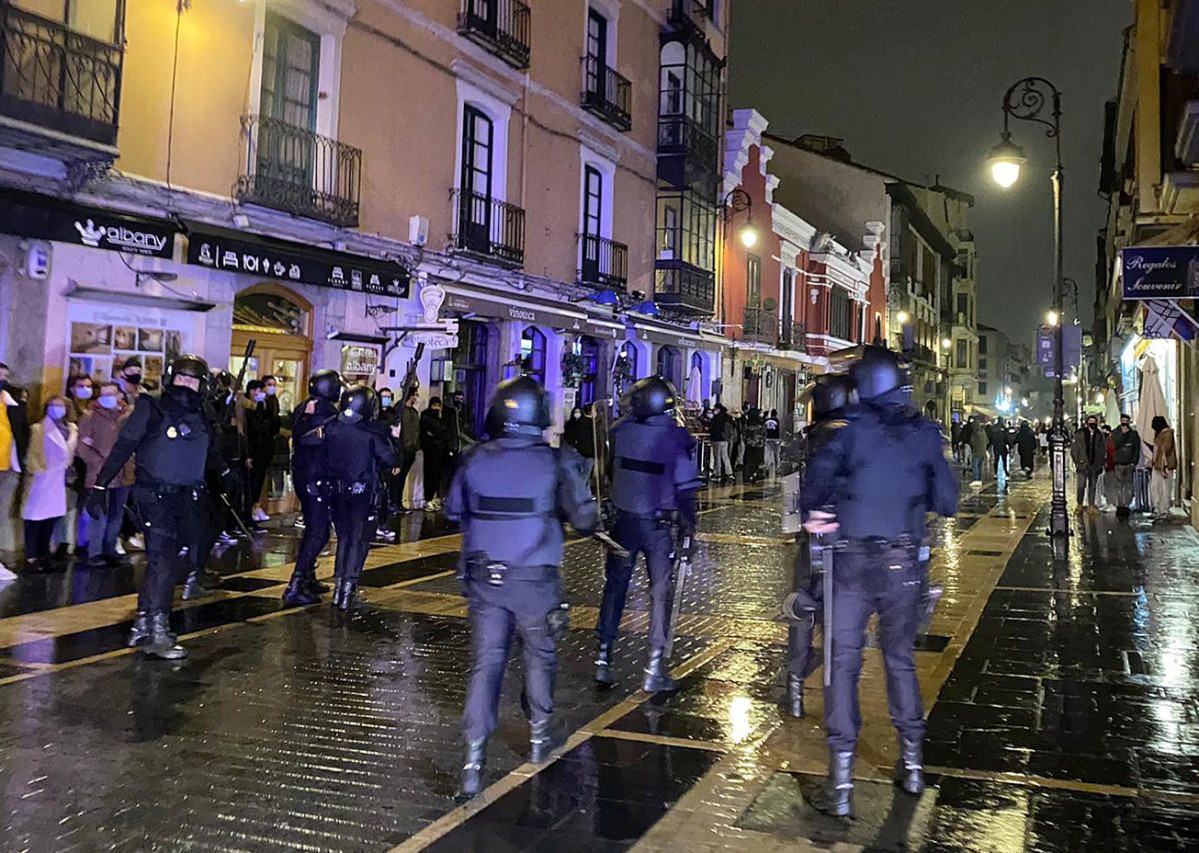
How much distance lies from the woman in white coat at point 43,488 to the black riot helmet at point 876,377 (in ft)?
28.7

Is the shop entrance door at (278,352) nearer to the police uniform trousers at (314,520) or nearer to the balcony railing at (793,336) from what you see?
the police uniform trousers at (314,520)

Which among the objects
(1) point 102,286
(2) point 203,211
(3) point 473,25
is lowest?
(1) point 102,286

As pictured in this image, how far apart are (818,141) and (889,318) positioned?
35.0 ft

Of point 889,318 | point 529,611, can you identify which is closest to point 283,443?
point 529,611

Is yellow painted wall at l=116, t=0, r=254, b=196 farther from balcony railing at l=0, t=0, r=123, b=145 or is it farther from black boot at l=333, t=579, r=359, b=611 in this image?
black boot at l=333, t=579, r=359, b=611

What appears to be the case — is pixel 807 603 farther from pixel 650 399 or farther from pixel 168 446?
pixel 168 446

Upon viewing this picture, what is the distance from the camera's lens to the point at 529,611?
15.6 ft

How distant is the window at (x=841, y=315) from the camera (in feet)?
139

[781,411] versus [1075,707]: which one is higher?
[781,411]

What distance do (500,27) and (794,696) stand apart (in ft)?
54.8

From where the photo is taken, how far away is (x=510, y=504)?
4.72m

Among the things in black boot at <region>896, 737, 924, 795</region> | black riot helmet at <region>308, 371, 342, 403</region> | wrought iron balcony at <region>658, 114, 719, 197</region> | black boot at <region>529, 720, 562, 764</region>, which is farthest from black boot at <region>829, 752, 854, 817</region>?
wrought iron balcony at <region>658, 114, 719, 197</region>

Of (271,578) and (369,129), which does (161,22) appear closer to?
(369,129)

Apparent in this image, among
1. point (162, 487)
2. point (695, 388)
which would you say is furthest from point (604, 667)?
point (695, 388)
